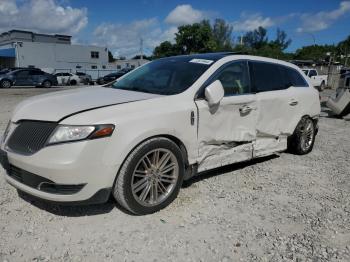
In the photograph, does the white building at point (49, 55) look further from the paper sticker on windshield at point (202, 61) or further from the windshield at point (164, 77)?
the paper sticker on windshield at point (202, 61)

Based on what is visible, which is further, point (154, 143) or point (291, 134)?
point (291, 134)

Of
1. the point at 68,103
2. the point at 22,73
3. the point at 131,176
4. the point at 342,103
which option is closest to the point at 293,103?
the point at 131,176

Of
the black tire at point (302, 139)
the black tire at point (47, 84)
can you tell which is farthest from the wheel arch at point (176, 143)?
the black tire at point (47, 84)

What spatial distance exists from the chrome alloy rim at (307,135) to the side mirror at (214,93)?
2597 mm

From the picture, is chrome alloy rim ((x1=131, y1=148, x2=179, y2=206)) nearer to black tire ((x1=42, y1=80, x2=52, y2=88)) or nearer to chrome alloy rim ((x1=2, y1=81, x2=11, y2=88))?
chrome alloy rim ((x1=2, y1=81, x2=11, y2=88))

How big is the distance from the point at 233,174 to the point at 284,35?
9425 cm

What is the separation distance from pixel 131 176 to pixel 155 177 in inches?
14.2

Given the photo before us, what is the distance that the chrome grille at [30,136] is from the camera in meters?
3.35

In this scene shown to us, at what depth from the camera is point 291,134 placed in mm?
5852

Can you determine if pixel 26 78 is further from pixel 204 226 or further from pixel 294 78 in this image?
pixel 204 226

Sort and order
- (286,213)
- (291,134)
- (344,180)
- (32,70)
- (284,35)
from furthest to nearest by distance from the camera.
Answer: (284,35) → (32,70) → (291,134) → (344,180) → (286,213)

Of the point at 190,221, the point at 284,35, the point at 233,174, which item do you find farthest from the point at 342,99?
the point at 284,35

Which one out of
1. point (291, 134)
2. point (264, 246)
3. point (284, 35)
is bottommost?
point (264, 246)

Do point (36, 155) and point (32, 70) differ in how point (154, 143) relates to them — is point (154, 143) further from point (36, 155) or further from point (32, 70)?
point (32, 70)
